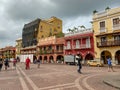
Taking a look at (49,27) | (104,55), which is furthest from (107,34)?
(49,27)

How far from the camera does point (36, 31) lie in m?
66.5

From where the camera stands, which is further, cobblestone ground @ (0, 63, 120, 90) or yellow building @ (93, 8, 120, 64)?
yellow building @ (93, 8, 120, 64)

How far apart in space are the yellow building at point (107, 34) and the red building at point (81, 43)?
5.38ft

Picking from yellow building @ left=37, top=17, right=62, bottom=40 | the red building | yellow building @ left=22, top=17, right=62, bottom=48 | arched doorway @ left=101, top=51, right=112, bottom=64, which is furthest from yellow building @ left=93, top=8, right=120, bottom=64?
yellow building @ left=22, top=17, right=62, bottom=48

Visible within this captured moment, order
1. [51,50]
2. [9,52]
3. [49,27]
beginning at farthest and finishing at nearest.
A: [9,52] < [49,27] < [51,50]

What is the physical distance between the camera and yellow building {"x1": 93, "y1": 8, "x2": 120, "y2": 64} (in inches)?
1363

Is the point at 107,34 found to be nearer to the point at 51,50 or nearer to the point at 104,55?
the point at 104,55

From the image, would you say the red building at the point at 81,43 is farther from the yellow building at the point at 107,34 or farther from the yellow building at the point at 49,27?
the yellow building at the point at 49,27

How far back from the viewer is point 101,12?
38.1 m

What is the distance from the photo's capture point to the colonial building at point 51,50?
51.9 metres

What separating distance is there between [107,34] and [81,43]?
26.4ft

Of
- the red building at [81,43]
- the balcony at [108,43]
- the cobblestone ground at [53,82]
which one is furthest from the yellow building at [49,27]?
the cobblestone ground at [53,82]

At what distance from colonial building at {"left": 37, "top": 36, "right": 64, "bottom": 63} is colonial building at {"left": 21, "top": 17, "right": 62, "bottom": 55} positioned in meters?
5.86

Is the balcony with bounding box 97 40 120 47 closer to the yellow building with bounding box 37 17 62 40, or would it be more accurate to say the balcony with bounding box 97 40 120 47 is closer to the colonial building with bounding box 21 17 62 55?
the colonial building with bounding box 21 17 62 55
